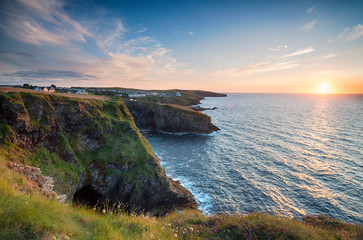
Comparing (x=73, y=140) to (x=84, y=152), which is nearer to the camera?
(x=73, y=140)

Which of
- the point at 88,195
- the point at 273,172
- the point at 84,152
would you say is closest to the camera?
the point at 88,195

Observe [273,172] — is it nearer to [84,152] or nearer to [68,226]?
[84,152]

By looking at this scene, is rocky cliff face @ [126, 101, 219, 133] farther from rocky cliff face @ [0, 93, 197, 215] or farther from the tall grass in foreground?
the tall grass in foreground

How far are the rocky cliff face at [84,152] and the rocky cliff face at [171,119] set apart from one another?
134 ft

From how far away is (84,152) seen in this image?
22.8 meters

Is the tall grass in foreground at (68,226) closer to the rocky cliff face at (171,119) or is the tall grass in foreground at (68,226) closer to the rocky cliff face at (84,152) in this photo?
the rocky cliff face at (84,152)

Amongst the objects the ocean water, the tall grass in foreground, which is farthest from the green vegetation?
the ocean water

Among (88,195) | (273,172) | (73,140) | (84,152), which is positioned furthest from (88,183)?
(273,172)

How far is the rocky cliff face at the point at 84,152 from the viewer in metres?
16.7

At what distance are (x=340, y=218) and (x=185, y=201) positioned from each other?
844 inches

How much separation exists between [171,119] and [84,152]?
49.3 metres

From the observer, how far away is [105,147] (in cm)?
2464

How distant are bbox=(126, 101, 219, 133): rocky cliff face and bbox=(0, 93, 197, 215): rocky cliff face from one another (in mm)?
40988

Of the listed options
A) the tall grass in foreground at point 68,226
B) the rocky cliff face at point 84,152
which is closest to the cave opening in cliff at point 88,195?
the rocky cliff face at point 84,152
